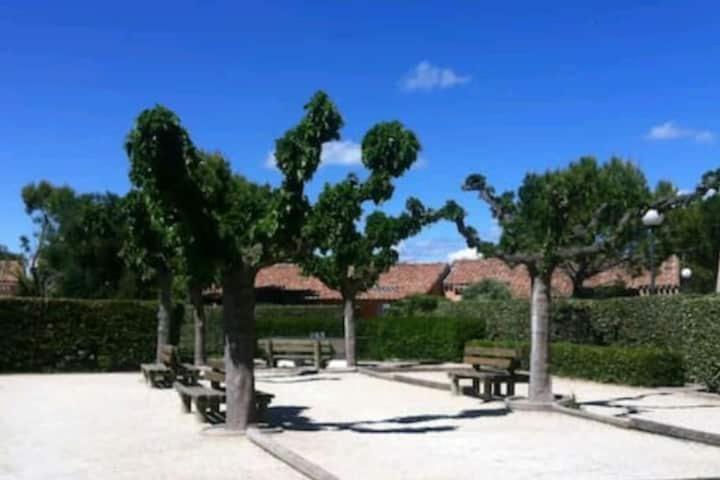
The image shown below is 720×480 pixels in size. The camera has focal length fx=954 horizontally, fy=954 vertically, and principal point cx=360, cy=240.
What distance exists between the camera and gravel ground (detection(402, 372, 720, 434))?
1420 cm

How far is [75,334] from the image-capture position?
1025 inches

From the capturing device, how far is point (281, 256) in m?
12.5

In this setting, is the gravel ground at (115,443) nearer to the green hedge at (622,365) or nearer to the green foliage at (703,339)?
the green hedge at (622,365)

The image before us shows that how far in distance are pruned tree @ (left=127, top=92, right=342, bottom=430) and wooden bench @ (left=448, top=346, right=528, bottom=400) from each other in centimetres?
582

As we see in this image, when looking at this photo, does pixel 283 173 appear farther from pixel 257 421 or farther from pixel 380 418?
pixel 380 418

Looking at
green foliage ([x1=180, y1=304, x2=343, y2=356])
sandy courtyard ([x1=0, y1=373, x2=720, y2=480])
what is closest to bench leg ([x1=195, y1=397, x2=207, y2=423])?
sandy courtyard ([x1=0, y1=373, x2=720, y2=480])

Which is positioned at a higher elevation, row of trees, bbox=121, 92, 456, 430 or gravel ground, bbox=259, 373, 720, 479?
row of trees, bbox=121, 92, 456, 430

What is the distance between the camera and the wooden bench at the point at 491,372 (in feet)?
55.3

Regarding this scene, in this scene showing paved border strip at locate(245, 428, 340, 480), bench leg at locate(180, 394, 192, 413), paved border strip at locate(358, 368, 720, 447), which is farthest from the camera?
bench leg at locate(180, 394, 192, 413)

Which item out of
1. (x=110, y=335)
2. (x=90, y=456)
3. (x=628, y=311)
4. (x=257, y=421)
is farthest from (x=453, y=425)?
(x=110, y=335)

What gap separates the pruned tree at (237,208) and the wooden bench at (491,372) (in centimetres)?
582

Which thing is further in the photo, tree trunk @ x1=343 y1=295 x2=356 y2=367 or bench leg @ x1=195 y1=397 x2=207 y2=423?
tree trunk @ x1=343 y1=295 x2=356 y2=367

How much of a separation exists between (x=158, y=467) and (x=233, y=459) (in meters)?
0.82

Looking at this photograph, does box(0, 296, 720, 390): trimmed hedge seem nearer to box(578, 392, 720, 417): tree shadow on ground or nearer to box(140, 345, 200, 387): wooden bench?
box(578, 392, 720, 417): tree shadow on ground
